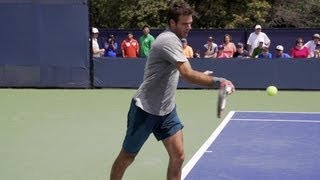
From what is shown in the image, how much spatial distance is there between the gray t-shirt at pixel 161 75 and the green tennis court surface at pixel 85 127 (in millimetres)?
1631

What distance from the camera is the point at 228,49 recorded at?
16547mm

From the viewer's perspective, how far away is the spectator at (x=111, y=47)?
17906 millimetres

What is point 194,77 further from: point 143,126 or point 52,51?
point 52,51

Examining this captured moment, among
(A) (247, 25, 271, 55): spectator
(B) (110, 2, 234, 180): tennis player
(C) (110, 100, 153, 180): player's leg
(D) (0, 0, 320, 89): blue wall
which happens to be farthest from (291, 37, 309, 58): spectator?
(C) (110, 100, 153, 180): player's leg

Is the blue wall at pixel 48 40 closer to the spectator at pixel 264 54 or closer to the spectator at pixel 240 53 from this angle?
the spectator at pixel 240 53

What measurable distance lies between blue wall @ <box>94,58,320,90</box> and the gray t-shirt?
36.2ft

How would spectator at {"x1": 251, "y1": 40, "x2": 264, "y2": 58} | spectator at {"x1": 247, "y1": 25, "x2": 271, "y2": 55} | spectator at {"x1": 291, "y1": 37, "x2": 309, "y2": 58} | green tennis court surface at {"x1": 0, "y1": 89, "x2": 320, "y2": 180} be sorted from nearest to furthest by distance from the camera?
green tennis court surface at {"x1": 0, "y1": 89, "x2": 320, "y2": 180}
spectator at {"x1": 291, "y1": 37, "x2": 309, "y2": 58}
spectator at {"x1": 251, "y1": 40, "x2": 264, "y2": 58}
spectator at {"x1": 247, "y1": 25, "x2": 271, "y2": 55}

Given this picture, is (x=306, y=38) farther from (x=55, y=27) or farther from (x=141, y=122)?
(x=141, y=122)

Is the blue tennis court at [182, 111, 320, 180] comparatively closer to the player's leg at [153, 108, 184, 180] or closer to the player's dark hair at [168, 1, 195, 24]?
the player's leg at [153, 108, 184, 180]

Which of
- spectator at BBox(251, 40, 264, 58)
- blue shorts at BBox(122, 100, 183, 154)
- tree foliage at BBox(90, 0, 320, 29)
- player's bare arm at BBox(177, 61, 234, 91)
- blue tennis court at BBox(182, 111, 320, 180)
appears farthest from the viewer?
tree foliage at BBox(90, 0, 320, 29)

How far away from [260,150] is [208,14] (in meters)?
25.2

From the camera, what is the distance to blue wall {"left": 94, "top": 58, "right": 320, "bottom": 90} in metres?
15.7

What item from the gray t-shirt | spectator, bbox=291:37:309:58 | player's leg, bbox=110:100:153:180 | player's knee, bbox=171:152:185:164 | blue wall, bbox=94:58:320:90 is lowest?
blue wall, bbox=94:58:320:90

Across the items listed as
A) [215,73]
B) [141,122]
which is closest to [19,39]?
[215,73]
